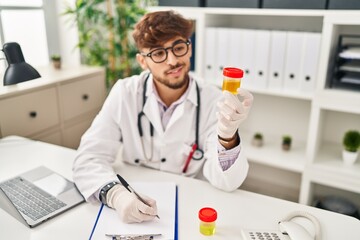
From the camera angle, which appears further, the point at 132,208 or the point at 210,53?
the point at 210,53

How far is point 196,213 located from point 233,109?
35 centimetres

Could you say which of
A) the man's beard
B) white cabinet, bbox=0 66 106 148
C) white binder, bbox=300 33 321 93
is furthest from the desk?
white binder, bbox=300 33 321 93

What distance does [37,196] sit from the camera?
1.14 meters

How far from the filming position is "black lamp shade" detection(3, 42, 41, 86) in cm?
104

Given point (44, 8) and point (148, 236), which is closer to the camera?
point (148, 236)

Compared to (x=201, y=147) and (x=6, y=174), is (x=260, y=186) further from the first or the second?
(x=6, y=174)

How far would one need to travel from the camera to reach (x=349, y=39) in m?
1.87

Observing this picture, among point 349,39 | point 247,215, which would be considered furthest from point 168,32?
point 349,39

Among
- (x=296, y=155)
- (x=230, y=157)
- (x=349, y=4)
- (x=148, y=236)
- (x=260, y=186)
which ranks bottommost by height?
(x=260, y=186)

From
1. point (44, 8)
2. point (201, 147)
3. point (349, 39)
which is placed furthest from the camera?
point (44, 8)

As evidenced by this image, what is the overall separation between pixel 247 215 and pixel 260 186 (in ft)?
4.96

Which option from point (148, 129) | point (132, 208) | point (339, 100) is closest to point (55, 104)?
point (148, 129)

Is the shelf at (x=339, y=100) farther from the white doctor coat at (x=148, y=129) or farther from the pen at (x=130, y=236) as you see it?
the pen at (x=130, y=236)

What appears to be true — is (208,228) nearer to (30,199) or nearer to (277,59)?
(30,199)
